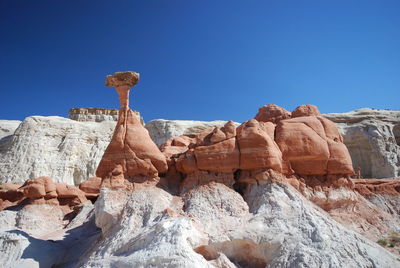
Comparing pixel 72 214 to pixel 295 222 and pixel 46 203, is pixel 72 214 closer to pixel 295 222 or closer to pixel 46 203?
pixel 46 203

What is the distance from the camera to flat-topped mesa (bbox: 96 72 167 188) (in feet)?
35.2

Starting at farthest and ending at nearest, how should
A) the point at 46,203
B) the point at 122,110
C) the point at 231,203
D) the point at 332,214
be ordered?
the point at 46,203
the point at 122,110
the point at 332,214
the point at 231,203

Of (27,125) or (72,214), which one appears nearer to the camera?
(72,214)

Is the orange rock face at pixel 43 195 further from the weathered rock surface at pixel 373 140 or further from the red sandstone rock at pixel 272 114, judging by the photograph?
the weathered rock surface at pixel 373 140

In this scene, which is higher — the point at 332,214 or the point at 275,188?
the point at 275,188

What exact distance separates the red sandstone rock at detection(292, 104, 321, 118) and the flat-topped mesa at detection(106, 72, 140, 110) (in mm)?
7100

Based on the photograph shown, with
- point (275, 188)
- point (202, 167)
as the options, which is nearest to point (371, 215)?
point (275, 188)

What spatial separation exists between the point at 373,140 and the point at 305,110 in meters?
A: 22.7

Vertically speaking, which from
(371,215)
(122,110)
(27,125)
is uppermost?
(27,125)

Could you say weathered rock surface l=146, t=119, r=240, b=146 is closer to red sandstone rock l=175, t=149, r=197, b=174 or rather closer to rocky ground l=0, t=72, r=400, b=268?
rocky ground l=0, t=72, r=400, b=268

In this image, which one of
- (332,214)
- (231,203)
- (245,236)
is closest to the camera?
(245,236)

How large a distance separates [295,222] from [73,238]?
934cm

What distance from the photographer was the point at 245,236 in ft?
27.9

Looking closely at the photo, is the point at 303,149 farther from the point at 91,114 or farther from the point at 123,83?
the point at 91,114
